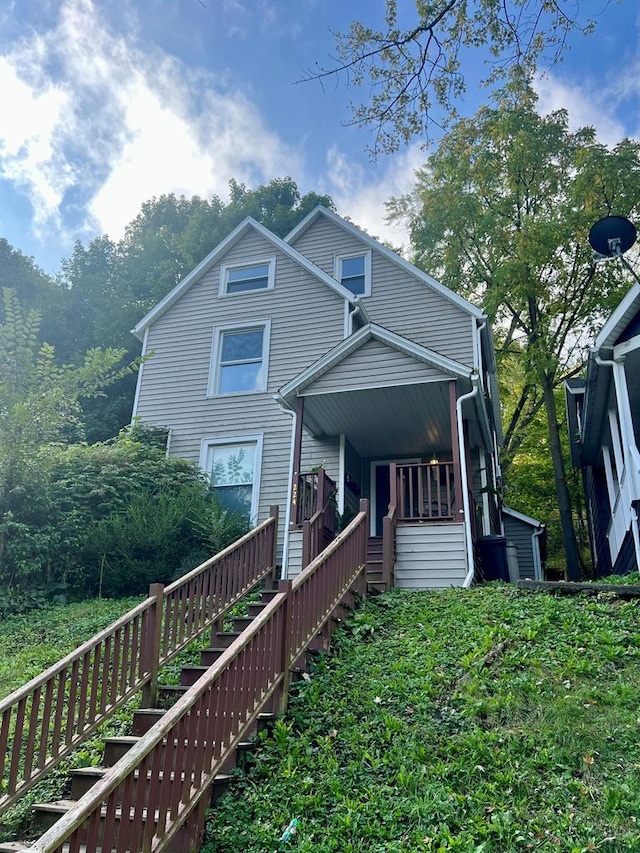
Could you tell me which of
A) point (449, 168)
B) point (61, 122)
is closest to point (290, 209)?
A: point (449, 168)

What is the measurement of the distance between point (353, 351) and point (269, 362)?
11.5ft

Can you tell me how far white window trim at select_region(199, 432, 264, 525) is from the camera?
39.0 ft

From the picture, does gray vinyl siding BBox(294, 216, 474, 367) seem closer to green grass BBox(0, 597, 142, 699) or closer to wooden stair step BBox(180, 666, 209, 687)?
Result: green grass BBox(0, 597, 142, 699)

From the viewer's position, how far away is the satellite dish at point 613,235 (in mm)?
Answer: 8172

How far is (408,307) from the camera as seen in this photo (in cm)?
1334

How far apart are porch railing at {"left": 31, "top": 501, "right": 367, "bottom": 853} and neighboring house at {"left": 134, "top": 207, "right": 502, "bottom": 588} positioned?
3.33 meters

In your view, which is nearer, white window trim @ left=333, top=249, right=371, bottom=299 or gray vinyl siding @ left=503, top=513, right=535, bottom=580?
white window trim @ left=333, top=249, right=371, bottom=299

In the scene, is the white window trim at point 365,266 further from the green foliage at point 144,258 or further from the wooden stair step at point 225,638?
the green foliage at point 144,258

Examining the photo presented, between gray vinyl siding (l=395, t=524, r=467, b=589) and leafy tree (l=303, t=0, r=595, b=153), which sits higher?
leafy tree (l=303, t=0, r=595, b=153)

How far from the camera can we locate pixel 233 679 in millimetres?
4027

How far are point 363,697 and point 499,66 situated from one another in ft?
18.4

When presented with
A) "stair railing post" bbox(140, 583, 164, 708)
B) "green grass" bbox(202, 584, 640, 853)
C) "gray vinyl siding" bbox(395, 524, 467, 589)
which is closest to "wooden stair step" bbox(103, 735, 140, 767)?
"stair railing post" bbox(140, 583, 164, 708)

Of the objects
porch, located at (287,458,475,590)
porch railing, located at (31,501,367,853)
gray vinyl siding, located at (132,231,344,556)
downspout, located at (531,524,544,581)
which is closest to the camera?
porch railing, located at (31,501,367,853)

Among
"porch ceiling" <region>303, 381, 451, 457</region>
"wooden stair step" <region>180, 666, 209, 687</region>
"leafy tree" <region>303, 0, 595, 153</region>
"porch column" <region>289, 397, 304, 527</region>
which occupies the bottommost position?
"wooden stair step" <region>180, 666, 209, 687</region>
